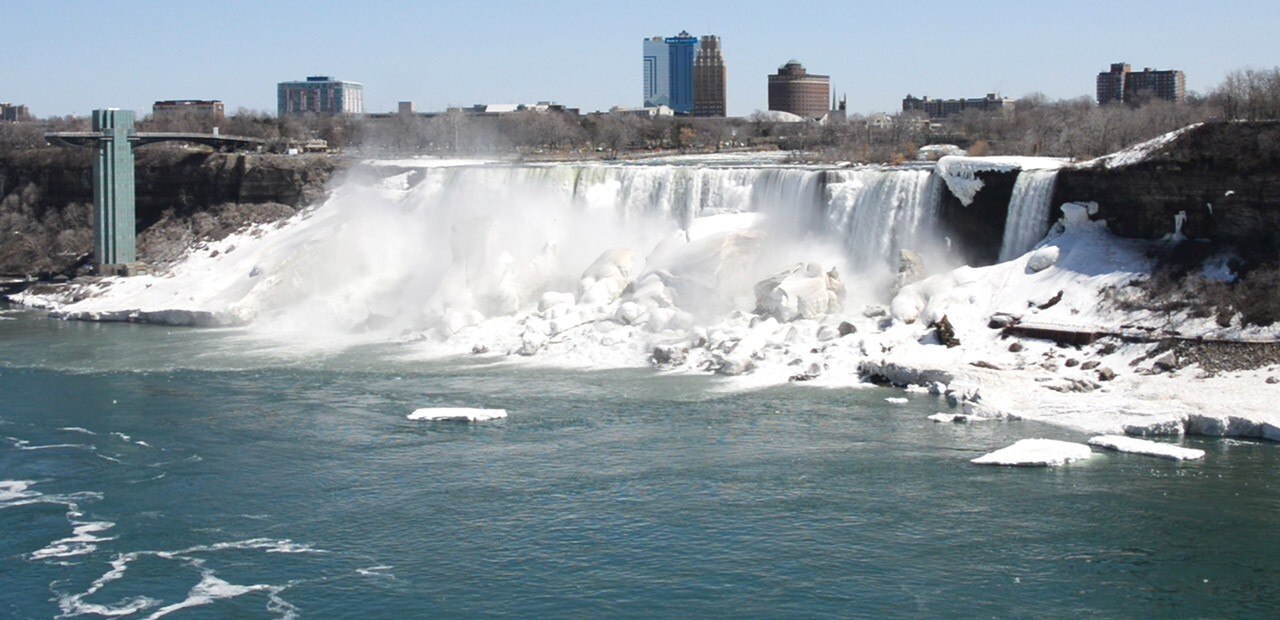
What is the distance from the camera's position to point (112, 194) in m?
59.2

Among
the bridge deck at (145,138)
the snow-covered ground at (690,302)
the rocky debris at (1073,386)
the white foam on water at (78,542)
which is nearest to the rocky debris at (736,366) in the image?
the snow-covered ground at (690,302)

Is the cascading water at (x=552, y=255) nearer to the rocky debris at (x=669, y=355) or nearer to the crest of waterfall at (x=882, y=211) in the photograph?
the crest of waterfall at (x=882, y=211)

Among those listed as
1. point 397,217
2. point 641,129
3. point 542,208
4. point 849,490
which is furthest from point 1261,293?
point 641,129

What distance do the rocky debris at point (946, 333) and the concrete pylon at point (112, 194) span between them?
36.1 m

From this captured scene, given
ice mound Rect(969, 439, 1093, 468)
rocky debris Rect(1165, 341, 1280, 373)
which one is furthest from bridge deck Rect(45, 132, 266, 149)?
ice mound Rect(969, 439, 1093, 468)

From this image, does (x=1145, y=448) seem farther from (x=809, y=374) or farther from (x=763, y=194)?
(x=763, y=194)

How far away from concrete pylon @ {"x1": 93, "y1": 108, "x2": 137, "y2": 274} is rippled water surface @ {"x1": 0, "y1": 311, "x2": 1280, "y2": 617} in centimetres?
2539

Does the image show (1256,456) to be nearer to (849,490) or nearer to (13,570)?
(849,490)

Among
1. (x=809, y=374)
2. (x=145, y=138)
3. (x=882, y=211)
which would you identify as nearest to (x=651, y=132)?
(x=145, y=138)

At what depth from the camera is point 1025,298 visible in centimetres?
3844

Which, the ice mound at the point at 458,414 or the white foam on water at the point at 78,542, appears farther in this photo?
the ice mound at the point at 458,414

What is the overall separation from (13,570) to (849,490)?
1389 cm

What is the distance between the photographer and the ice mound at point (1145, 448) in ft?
91.1

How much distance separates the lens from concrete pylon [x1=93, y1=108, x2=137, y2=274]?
59.0 m
